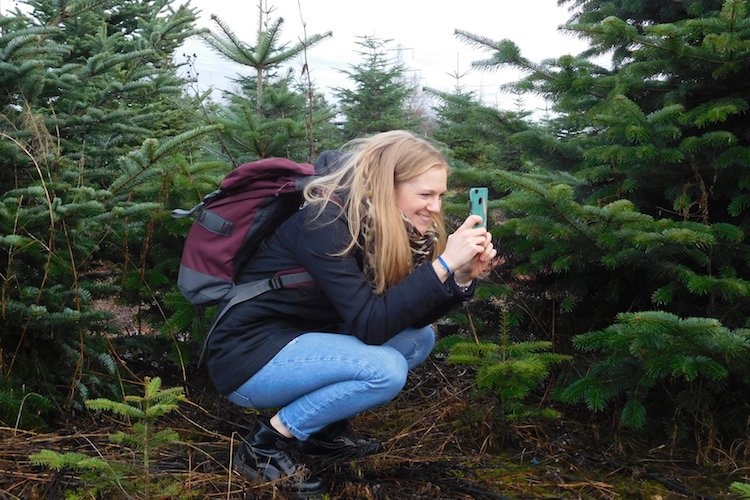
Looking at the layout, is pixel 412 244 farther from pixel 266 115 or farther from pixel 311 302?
pixel 266 115

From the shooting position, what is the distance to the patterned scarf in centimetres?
260

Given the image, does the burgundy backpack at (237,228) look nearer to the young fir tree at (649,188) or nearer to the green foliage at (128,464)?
the green foliage at (128,464)

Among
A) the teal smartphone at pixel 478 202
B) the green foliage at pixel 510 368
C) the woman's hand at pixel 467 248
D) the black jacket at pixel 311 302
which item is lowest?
the green foliage at pixel 510 368

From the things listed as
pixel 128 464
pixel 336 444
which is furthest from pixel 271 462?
pixel 128 464

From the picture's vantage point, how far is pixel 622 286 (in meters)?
3.54

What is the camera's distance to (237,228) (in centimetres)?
261

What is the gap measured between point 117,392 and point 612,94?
9.26 feet

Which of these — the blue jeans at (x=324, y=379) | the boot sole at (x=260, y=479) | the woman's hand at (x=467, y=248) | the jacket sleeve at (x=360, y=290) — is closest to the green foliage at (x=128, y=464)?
the boot sole at (x=260, y=479)

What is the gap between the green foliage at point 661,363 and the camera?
8.14 ft

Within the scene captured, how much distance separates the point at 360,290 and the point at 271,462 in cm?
73

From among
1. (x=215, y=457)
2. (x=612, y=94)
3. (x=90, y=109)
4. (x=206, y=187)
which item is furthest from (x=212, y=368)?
(x=612, y=94)

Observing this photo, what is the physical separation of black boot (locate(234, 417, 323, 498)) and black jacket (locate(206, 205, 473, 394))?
22cm

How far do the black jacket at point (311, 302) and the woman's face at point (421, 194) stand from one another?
264 millimetres

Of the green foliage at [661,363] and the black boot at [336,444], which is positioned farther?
the black boot at [336,444]
